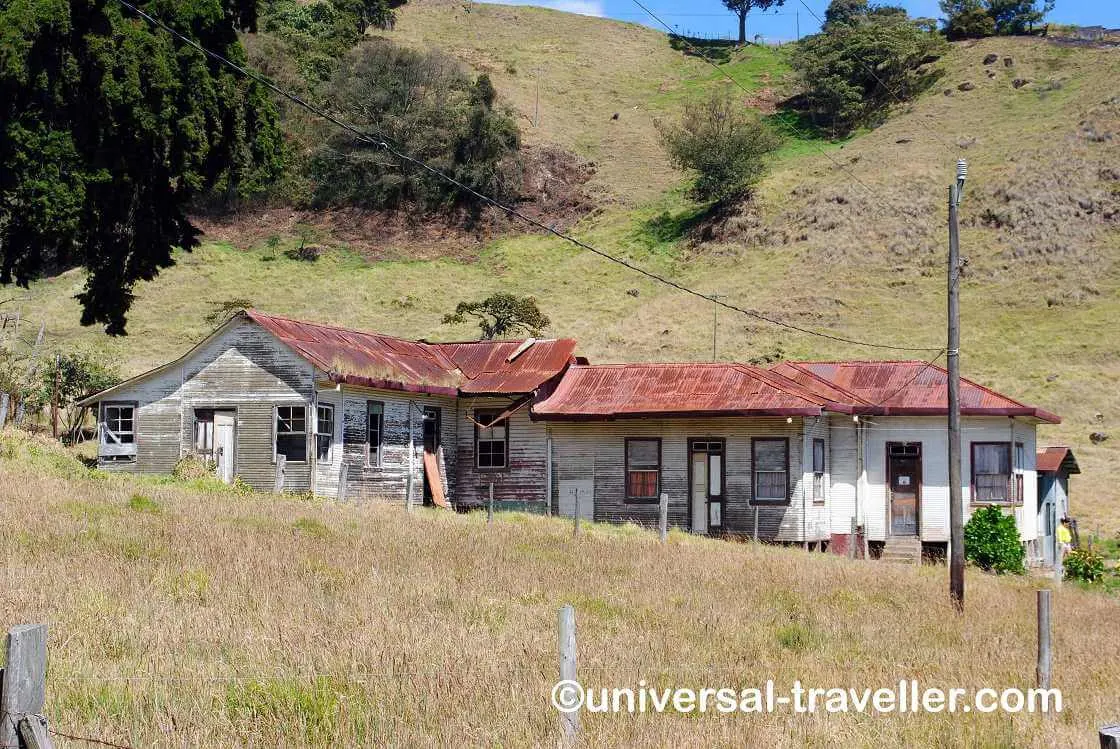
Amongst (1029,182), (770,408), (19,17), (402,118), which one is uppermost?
(402,118)

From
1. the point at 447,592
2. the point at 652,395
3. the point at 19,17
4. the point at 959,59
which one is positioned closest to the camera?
the point at 447,592

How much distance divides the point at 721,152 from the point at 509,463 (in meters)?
48.4

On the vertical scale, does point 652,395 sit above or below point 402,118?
below

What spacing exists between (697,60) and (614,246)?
48798 mm

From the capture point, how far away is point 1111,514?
38.3 m

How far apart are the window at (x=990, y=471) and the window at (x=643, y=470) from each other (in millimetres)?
7925

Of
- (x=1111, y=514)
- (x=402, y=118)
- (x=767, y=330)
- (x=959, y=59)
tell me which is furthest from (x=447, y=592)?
(x=959, y=59)

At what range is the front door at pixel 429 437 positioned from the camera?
32500 mm

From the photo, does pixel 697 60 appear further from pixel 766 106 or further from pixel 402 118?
pixel 402 118

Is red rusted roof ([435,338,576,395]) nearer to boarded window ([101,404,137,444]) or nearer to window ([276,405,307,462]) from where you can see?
window ([276,405,307,462])

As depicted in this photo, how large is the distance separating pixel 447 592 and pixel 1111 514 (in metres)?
30.0

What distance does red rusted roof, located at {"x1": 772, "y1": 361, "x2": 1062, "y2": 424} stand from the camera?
30.6m

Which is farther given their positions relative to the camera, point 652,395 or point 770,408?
point 652,395

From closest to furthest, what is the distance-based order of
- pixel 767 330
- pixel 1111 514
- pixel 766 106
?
pixel 1111 514
pixel 767 330
pixel 766 106
